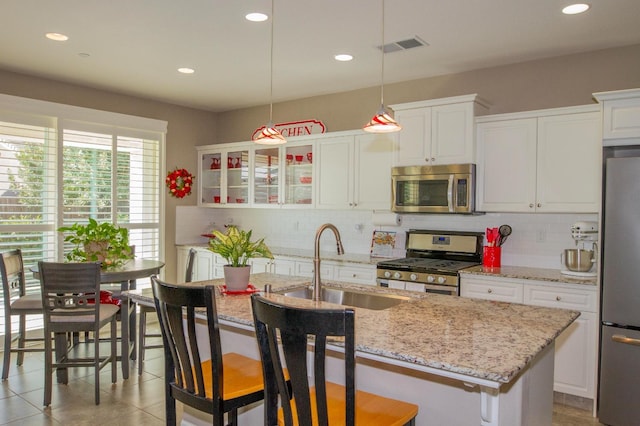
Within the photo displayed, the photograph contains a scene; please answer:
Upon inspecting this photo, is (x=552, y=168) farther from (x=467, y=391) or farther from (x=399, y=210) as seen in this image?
(x=467, y=391)

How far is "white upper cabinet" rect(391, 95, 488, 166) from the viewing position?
407cm

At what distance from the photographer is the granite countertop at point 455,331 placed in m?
1.50

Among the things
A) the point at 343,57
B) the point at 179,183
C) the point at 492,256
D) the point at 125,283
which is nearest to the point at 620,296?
the point at 492,256

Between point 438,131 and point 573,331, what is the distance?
1.94 metres

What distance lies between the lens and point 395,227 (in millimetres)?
4883

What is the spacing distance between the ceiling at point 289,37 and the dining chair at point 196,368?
2018mm

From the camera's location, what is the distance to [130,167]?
554 centimetres

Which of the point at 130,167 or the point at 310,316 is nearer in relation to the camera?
the point at 310,316

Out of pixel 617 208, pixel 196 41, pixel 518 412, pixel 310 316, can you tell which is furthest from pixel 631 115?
pixel 196 41

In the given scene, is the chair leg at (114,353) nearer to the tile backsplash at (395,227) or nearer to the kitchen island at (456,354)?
the kitchen island at (456,354)

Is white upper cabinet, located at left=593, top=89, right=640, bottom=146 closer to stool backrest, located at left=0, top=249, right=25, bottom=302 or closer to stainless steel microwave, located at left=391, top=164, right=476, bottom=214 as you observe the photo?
stainless steel microwave, located at left=391, top=164, right=476, bottom=214

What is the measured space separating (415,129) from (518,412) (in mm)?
2974

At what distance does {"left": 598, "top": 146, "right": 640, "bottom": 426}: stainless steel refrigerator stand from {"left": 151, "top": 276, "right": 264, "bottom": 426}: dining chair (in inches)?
97.1

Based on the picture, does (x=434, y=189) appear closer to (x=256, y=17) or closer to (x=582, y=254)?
(x=582, y=254)
